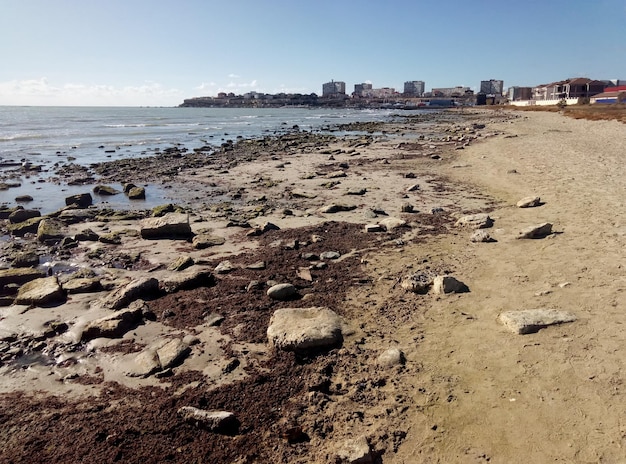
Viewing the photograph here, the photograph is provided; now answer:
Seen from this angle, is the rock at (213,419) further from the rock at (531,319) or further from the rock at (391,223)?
the rock at (391,223)

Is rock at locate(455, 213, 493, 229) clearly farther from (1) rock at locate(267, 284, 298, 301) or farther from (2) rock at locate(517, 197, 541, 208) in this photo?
(1) rock at locate(267, 284, 298, 301)

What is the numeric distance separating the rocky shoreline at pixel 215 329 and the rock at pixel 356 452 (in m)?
0.01

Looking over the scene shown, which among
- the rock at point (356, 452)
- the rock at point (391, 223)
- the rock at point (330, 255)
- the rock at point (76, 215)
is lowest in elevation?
the rock at point (356, 452)

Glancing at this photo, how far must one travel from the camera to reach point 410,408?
4.14 metres

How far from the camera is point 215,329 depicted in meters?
5.83

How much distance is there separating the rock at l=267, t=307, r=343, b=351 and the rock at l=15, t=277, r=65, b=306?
147 inches

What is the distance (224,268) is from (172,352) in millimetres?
2708

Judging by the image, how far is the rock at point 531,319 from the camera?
5152 millimetres

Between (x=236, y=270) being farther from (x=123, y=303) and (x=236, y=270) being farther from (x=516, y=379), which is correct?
(x=516, y=379)

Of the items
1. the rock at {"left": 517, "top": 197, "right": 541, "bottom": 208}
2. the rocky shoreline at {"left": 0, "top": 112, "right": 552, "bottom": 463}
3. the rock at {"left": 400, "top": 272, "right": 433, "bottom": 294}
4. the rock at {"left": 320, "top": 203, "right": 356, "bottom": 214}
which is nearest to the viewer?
the rocky shoreline at {"left": 0, "top": 112, "right": 552, "bottom": 463}

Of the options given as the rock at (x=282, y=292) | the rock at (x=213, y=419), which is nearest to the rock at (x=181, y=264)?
the rock at (x=282, y=292)

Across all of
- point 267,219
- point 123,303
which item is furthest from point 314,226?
point 123,303

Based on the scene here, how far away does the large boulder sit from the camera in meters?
9.87

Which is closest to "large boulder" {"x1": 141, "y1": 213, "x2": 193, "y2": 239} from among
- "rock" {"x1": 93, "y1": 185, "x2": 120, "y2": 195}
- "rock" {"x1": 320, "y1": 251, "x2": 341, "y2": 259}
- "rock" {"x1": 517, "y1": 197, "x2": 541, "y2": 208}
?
"rock" {"x1": 320, "y1": 251, "x2": 341, "y2": 259}
